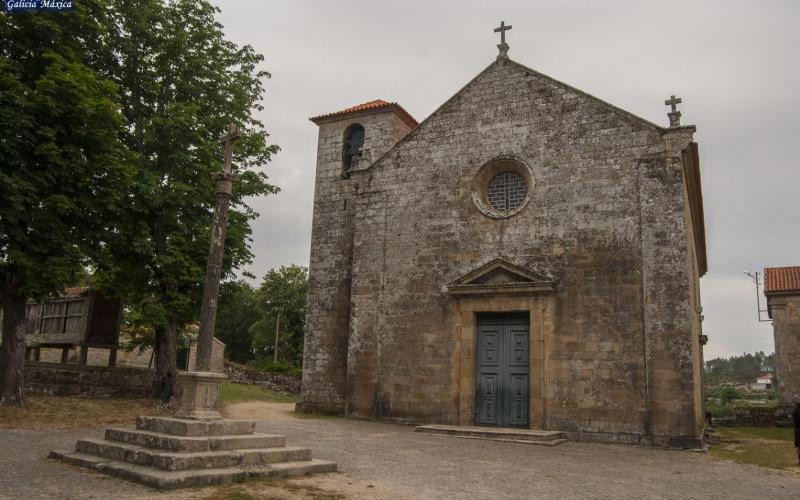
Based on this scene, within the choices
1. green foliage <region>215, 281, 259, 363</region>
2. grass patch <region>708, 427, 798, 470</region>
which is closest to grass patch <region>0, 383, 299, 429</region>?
grass patch <region>708, 427, 798, 470</region>

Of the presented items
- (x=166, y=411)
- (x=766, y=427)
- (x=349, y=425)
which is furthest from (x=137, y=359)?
(x=766, y=427)

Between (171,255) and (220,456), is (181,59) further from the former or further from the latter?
(220,456)

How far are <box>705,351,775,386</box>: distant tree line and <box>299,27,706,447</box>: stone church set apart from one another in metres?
84.3

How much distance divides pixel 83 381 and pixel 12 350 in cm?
336

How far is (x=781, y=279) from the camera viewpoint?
2555 centimetres

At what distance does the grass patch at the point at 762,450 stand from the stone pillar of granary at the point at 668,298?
835mm

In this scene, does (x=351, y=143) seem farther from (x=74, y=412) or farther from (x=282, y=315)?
(x=282, y=315)

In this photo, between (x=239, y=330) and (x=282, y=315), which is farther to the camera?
(x=239, y=330)

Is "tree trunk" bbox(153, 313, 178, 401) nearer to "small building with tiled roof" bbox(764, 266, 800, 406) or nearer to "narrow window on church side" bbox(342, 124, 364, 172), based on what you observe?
"narrow window on church side" bbox(342, 124, 364, 172)

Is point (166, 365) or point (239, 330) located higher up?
point (239, 330)

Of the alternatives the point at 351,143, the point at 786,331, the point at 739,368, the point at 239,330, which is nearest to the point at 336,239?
the point at 351,143

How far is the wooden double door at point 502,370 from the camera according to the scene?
14.8m

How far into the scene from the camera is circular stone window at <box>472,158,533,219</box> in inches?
631

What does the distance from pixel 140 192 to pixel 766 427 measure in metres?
22.3
